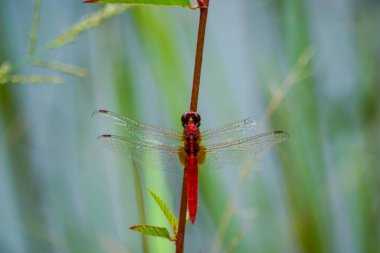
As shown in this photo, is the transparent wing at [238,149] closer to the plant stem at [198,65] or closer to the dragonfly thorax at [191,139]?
the dragonfly thorax at [191,139]

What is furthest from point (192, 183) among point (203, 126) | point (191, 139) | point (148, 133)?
point (203, 126)

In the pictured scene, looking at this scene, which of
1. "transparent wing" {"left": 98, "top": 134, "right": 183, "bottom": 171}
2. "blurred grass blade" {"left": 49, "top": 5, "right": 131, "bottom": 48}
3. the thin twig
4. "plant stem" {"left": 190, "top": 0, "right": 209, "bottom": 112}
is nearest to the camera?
"plant stem" {"left": 190, "top": 0, "right": 209, "bottom": 112}

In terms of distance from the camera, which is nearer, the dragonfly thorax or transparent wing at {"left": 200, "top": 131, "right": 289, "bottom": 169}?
the dragonfly thorax

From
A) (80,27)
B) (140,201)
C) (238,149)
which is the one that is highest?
(80,27)

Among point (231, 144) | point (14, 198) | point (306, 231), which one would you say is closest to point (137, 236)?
point (14, 198)

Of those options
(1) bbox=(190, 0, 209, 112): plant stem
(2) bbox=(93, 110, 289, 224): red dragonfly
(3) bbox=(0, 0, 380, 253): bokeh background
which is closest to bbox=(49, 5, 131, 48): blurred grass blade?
(2) bbox=(93, 110, 289, 224): red dragonfly

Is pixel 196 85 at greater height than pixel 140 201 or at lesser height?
greater

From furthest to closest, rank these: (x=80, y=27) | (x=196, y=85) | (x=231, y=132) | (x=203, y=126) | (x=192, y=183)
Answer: (x=203, y=126)
(x=231, y=132)
(x=192, y=183)
(x=80, y=27)
(x=196, y=85)

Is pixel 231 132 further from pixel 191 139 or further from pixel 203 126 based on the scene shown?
pixel 203 126

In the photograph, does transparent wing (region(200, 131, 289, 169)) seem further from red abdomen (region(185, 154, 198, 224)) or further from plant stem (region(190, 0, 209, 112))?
plant stem (region(190, 0, 209, 112))

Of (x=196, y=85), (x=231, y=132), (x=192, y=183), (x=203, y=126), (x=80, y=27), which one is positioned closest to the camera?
(x=196, y=85)
